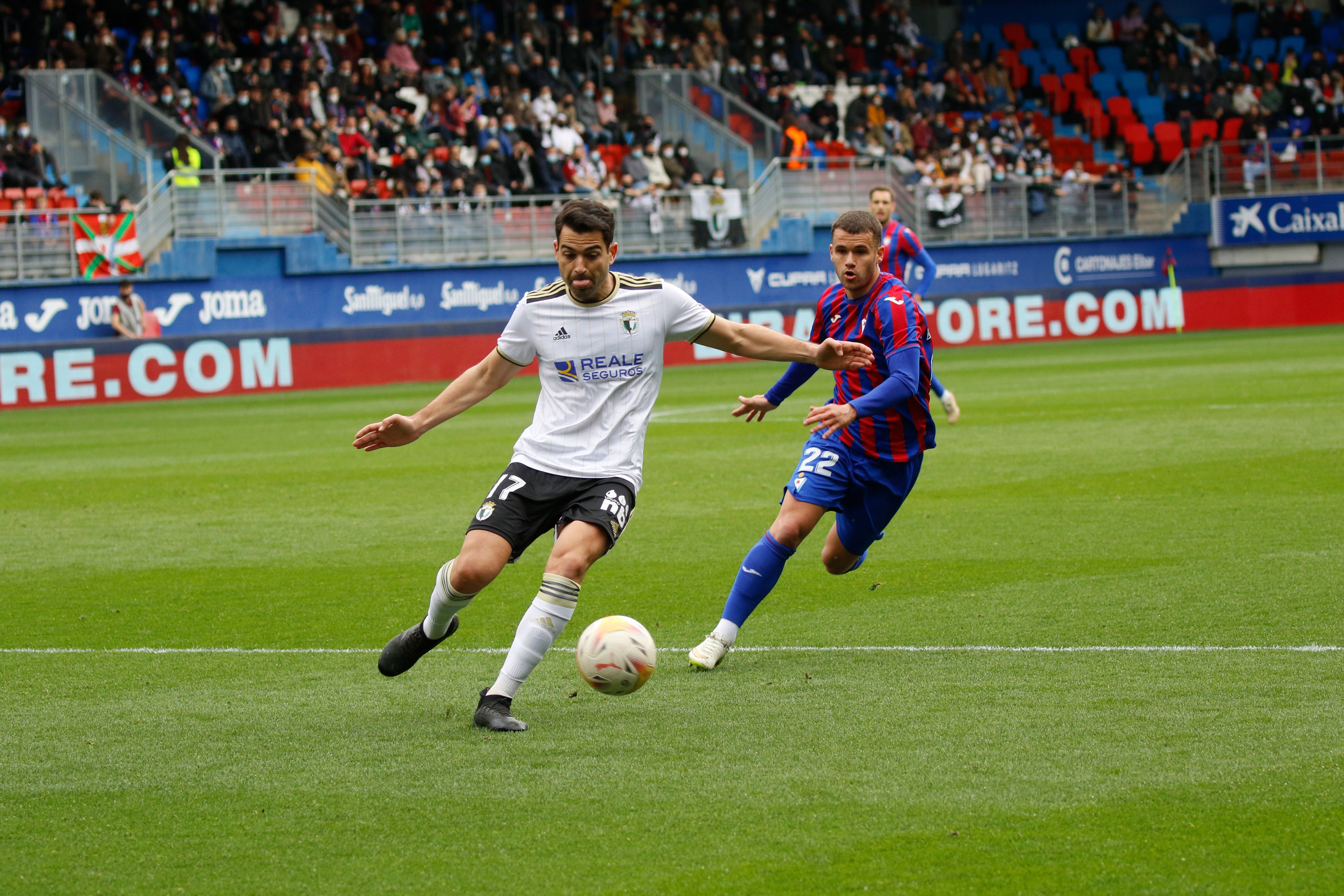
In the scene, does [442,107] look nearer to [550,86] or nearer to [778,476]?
[550,86]

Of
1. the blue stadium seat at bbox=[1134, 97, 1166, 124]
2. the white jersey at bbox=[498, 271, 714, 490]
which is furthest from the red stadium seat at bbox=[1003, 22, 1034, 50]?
the white jersey at bbox=[498, 271, 714, 490]

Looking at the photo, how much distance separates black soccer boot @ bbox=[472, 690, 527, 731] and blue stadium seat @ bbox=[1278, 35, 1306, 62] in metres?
43.2

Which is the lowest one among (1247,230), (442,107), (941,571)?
(941,571)

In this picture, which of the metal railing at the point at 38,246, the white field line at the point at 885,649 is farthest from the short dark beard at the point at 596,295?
the metal railing at the point at 38,246

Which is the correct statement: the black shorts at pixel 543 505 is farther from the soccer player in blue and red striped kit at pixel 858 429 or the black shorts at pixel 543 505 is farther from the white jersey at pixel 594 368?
the soccer player in blue and red striped kit at pixel 858 429

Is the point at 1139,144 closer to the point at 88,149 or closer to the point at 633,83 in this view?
the point at 633,83

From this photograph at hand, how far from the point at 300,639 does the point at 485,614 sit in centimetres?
101

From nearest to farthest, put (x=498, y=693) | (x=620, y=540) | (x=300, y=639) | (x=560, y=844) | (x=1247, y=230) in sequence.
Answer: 1. (x=560, y=844)
2. (x=498, y=693)
3. (x=300, y=639)
4. (x=620, y=540)
5. (x=1247, y=230)

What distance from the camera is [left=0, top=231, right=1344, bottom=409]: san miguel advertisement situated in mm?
25094

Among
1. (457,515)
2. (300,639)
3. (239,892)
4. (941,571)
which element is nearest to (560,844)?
(239,892)

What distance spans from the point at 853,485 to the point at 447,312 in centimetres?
2549

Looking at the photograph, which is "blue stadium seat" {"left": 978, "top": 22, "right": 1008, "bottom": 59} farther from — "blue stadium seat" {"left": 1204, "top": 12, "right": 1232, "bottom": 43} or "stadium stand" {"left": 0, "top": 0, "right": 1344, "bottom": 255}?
"blue stadium seat" {"left": 1204, "top": 12, "right": 1232, "bottom": 43}

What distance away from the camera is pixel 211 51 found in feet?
100.0

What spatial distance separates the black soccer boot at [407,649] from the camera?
6070mm
